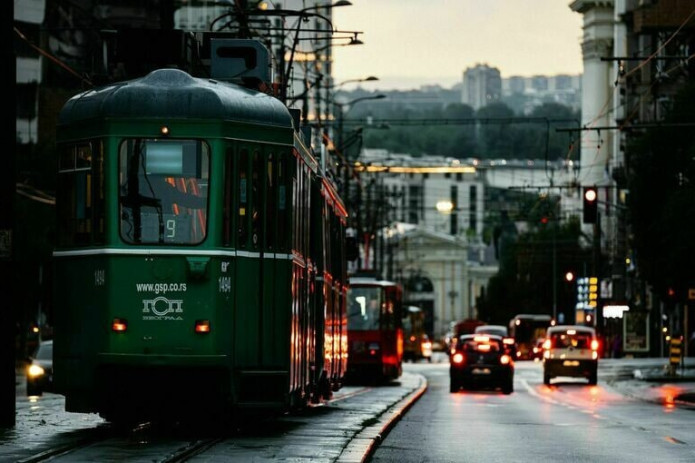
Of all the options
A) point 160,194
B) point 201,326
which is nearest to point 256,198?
point 160,194

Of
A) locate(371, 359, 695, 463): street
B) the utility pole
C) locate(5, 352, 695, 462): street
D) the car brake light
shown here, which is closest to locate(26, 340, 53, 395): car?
locate(5, 352, 695, 462): street

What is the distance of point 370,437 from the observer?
65.9ft

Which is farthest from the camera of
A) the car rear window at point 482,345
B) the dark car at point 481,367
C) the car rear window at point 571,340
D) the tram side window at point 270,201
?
the car rear window at point 571,340

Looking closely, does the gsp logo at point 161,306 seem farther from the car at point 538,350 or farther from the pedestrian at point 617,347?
the car at point 538,350

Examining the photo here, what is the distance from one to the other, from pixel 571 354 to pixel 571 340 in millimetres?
449

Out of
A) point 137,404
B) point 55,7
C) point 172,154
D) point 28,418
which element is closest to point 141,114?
point 172,154

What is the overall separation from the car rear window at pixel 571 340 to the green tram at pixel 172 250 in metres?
35.8

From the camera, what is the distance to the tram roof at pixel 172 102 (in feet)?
60.2

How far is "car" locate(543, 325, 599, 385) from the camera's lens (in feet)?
176

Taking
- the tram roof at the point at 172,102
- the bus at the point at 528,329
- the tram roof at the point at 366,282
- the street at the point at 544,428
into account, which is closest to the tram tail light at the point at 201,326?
the tram roof at the point at 172,102

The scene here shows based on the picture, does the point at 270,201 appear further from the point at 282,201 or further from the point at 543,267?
the point at 543,267

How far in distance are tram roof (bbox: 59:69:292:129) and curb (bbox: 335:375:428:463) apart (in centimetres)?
356

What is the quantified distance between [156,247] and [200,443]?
80.8 inches

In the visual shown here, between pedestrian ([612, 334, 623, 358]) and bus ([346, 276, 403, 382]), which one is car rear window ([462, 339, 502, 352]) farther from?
pedestrian ([612, 334, 623, 358])
